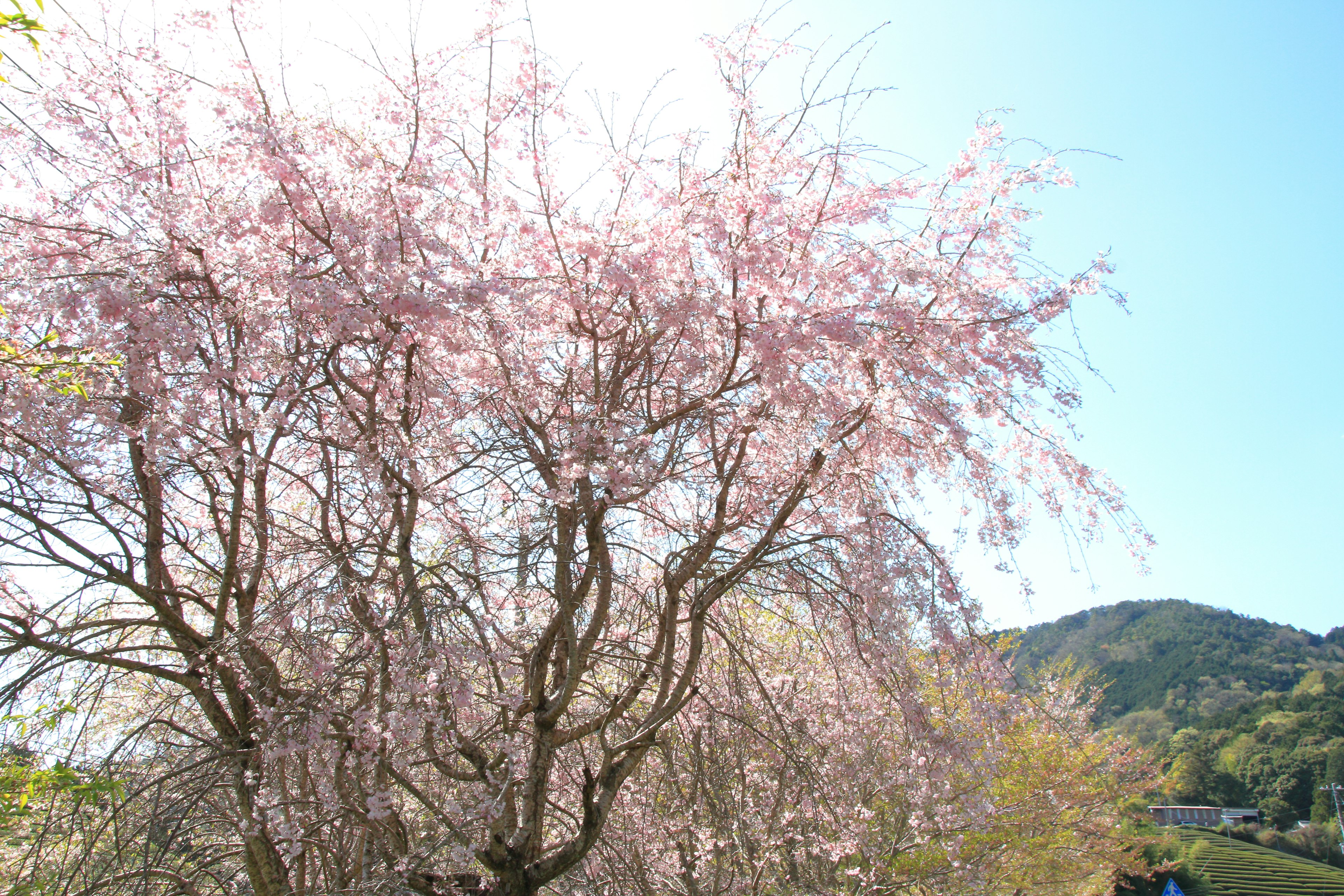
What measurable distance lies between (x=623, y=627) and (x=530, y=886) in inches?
107

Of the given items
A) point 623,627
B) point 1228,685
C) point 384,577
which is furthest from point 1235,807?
point 384,577

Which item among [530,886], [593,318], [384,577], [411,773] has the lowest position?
[530,886]

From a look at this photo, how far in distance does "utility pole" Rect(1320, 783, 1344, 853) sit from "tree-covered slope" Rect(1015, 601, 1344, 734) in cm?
686

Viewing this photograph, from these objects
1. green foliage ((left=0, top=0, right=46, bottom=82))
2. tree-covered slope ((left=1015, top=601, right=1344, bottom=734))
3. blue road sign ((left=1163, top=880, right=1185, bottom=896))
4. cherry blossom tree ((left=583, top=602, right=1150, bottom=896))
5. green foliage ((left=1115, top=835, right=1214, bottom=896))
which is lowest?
green foliage ((left=1115, top=835, right=1214, bottom=896))

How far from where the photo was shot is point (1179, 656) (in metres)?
48.5

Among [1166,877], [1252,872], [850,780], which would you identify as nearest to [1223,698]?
[1252,872]

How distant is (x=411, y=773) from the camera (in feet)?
16.5

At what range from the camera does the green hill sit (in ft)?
86.4

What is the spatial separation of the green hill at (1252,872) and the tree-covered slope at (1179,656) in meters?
7.72

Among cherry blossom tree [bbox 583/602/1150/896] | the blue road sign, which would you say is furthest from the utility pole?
cherry blossom tree [bbox 583/602/1150/896]

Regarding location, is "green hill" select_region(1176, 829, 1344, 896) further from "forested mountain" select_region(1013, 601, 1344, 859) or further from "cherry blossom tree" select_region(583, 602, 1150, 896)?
"cherry blossom tree" select_region(583, 602, 1150, 896)

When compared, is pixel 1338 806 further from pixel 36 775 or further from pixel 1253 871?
pixel 36 775

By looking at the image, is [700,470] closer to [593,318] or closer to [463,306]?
[593,318]

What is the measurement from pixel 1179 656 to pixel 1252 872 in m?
21.0
